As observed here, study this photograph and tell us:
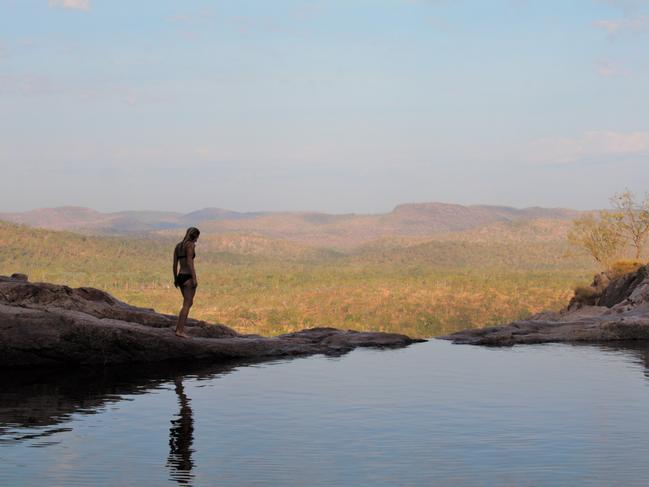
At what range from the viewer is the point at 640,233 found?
6238 centimetres

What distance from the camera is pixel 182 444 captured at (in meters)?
A: 11.1

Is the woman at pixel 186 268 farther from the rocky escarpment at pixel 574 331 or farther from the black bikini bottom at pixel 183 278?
the rocky escarpment at pixel 574 331

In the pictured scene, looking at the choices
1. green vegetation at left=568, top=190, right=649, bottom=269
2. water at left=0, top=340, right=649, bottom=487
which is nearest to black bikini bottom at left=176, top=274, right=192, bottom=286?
water at left=0, top=340, right=649, bottom=487

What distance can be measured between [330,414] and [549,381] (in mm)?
5712

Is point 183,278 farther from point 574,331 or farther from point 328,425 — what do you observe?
point 574,331

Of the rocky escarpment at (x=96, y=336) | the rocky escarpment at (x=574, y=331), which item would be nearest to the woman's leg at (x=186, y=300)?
the rocky escarpment at (x=96, y=336)

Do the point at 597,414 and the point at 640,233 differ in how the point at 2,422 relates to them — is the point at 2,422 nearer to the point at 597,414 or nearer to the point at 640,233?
the point at 597,414

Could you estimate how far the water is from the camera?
9.62 meters

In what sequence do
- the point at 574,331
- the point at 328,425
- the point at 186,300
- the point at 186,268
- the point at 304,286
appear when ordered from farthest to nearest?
the point at 304,286, the point at 574,331, the point at 186,268, the point at 186,300, the point at 328,425

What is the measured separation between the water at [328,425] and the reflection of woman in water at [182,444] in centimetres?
3

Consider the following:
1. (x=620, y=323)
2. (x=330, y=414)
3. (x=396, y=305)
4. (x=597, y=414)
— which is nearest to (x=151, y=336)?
(x=330, y=414)

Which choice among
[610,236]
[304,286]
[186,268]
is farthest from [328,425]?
[304,286]

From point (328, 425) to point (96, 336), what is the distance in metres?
8.40

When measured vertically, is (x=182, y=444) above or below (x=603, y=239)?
below
